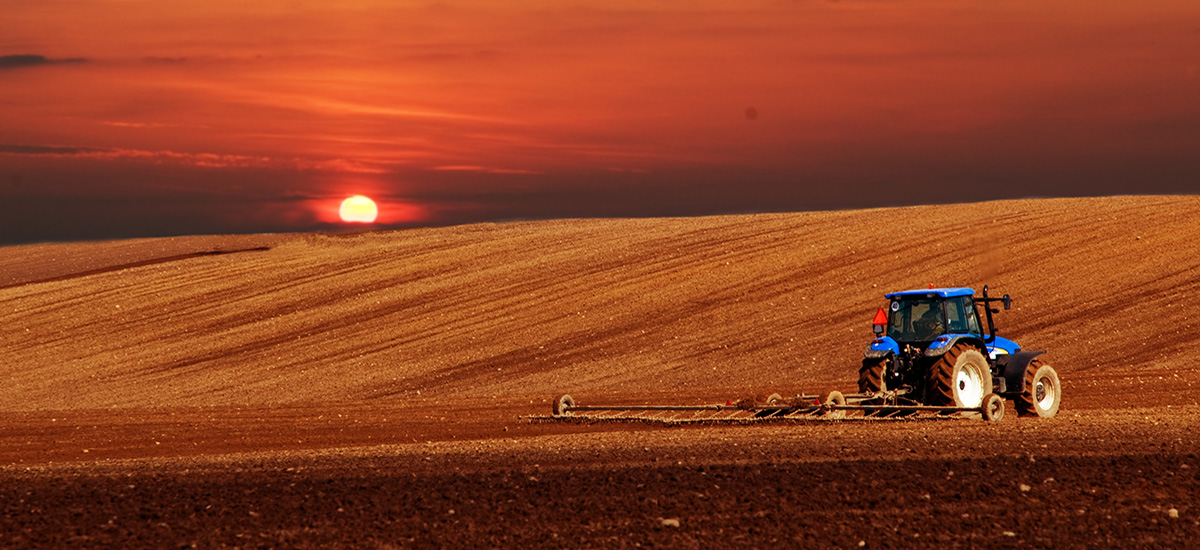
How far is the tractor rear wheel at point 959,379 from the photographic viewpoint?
1788cm

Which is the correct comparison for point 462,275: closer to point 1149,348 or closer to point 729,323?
point 729,323

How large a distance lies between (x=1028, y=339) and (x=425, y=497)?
22665 mm

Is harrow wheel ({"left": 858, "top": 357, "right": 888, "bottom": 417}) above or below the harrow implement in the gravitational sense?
above

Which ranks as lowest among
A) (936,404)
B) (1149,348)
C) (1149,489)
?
(1149,489)

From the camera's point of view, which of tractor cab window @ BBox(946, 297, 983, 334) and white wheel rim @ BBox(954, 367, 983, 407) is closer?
white wheel rim @ BBox(954, 367, 983, 407)

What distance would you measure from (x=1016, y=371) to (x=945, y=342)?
1.30 meters

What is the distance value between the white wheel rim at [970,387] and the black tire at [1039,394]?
743 mm

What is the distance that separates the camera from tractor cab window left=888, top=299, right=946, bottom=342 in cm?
1898

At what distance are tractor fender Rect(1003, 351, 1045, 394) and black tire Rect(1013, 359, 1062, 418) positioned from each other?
67 millimetres

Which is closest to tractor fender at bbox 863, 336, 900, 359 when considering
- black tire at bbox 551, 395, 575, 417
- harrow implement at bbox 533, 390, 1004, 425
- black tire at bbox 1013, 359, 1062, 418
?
harrow implement at bbox 533, 390, 1004, 425

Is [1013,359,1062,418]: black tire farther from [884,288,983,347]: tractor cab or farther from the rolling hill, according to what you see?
the rolling hill

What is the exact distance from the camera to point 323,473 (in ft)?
43.5

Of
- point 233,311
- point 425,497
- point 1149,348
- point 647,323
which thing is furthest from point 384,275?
point 425,497

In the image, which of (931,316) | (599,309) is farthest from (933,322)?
(599,309)
